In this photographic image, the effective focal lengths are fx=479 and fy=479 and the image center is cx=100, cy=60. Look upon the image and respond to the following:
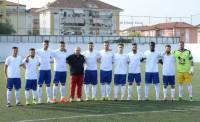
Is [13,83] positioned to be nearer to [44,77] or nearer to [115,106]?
[44,77]

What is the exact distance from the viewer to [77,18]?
78750 millimetres

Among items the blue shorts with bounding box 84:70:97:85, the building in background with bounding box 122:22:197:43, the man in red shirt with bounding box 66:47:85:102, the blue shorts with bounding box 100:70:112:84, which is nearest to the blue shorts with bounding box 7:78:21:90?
the man in red shirt with bounding box 66:47:85:102

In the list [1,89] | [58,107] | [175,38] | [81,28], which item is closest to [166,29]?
[175,38]

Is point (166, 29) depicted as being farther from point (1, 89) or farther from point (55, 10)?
point (1, 89)

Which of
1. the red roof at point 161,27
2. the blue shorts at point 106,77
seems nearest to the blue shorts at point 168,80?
the blue shorts at point 106,77

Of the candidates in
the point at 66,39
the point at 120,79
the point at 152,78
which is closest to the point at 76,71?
the point at 120,79

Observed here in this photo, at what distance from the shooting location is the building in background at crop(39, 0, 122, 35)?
2980 inches

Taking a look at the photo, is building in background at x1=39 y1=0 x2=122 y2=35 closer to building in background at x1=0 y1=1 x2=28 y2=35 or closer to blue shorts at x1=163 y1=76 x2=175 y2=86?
building in background at x1=0 y1=1 x2=28 y2=35

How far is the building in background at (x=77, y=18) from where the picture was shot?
75688 millimetres

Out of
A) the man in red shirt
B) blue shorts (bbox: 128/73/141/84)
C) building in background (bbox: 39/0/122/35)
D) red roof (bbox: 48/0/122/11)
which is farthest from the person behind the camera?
red roof (bbox: 48/0/122/11)

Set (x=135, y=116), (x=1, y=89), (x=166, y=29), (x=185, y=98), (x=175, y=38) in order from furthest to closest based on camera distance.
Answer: (x=166, y=29) → (x=175, y=38) → (x=1, y=89) → (x=185, y=98) → (x=135, y=116)

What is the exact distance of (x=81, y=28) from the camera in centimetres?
7869

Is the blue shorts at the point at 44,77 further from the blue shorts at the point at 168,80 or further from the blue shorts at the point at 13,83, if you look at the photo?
the blue shorts at the point at 168,80

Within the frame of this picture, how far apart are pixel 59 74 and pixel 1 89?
542 centimetres
